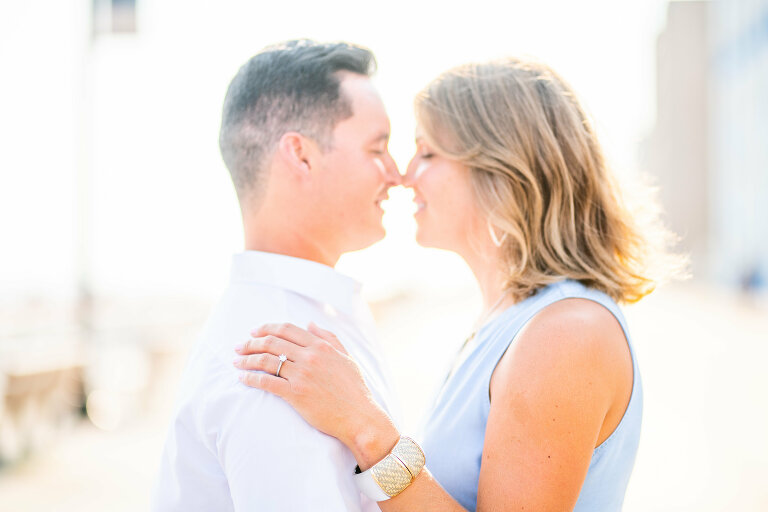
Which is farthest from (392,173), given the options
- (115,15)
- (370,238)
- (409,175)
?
(115,15)

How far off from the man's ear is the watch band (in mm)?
855

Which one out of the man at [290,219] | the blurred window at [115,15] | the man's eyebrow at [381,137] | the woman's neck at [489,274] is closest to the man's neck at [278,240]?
the man at [290,219]

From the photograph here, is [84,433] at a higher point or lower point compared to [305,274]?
lower

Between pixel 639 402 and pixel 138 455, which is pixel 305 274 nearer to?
pixel 639 402

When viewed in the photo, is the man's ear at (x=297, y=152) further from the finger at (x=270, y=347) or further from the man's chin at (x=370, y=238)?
the finger at (x=270, y=347)

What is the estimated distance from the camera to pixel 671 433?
25.6 ft

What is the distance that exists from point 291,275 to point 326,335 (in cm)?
26

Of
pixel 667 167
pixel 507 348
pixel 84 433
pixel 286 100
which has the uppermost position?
pixel 286 100

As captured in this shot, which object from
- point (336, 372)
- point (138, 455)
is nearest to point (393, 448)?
point (336, 372)

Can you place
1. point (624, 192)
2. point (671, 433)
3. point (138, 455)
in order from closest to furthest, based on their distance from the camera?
point (624, 192) < point (138, 455) < point (671, 433)

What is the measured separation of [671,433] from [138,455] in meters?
5.35

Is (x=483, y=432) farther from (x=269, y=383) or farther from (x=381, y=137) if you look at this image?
(x=381, y=137)

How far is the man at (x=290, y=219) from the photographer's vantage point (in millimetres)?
1774

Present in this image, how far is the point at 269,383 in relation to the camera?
1634 mm
